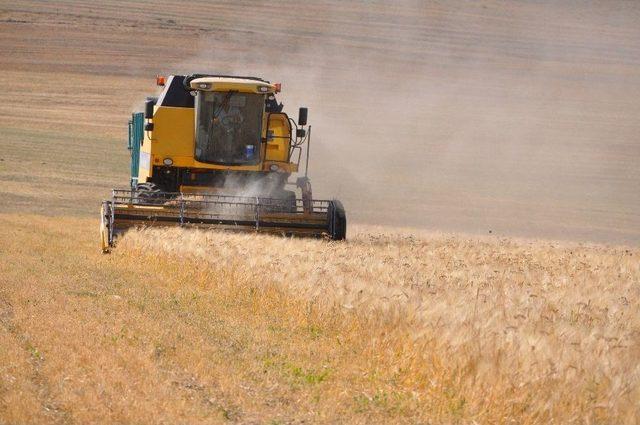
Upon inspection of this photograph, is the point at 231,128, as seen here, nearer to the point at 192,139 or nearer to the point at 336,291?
the point at 192,139

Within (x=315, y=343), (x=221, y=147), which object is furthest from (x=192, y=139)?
(x=315, y=343)

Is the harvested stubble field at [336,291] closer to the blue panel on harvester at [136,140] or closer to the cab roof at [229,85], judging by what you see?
the blue panel on harvester at [136,140]

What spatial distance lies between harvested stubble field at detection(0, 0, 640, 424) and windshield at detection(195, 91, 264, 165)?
9.24ft

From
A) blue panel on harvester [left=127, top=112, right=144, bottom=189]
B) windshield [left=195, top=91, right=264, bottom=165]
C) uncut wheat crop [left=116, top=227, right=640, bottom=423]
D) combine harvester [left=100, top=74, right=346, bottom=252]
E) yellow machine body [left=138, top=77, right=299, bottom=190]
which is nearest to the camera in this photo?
uncut wheat crop [left=116, top=227, right=640, bottom=423]

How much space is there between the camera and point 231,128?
20.3 m

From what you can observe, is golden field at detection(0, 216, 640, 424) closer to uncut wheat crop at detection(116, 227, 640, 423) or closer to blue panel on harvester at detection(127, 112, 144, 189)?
uncut wheat crop at detection(116, 227, 640, 423)

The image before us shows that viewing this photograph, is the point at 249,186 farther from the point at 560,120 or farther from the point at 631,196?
the point at 560,120

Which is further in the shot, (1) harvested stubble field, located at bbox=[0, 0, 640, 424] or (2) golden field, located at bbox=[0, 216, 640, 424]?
(1) harvested stubble field, located at bbox=[0, 0, 640, 424]

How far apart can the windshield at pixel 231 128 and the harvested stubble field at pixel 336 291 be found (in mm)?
2815

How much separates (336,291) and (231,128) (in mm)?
10239

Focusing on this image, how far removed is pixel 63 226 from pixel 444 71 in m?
48.1

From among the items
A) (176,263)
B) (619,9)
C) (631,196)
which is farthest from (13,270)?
(619,9)

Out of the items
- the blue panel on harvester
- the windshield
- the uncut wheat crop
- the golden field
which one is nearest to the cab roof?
the windshield

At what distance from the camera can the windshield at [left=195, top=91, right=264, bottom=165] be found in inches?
792
